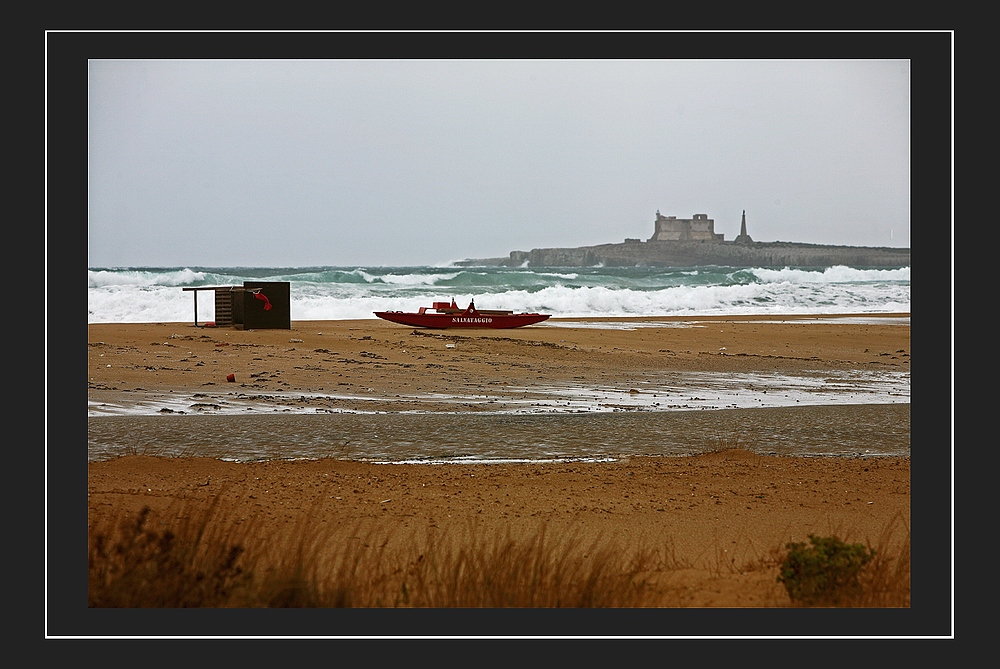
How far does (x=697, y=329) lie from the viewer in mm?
13828

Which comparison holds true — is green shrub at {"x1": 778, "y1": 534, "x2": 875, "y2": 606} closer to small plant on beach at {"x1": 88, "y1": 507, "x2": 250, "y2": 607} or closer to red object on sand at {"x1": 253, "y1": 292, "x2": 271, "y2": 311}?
small plant on beach at {"x1": 88, "y1": 507, "x2": 250, "y2": 607}

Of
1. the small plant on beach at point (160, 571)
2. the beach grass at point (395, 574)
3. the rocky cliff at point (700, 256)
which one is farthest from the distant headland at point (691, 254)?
the small plant on beach at point (160, 571)

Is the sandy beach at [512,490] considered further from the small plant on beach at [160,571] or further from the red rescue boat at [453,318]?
the red rescue boat at [453,318]

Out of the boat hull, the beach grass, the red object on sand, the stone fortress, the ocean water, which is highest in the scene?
the stone fortress

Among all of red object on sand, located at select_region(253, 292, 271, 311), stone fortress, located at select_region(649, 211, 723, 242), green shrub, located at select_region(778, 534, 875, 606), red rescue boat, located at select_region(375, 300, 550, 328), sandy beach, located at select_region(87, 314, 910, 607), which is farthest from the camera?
stone fortress, located at select_region(649, 211, 723, 242)

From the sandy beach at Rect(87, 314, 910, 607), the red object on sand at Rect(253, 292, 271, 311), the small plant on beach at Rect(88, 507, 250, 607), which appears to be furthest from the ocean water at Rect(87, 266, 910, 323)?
the small plant on beach at Rect(88, 507, 250, 607)

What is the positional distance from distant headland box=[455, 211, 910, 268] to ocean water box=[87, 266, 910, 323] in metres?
0.46

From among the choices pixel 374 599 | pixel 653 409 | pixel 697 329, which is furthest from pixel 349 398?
pixel 697 329

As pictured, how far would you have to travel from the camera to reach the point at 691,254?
17625mm

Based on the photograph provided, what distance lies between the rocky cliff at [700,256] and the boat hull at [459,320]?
85 centimetres

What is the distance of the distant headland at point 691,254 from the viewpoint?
973cm

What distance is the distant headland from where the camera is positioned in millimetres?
9727

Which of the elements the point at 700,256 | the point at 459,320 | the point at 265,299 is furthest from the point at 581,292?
the point at 265,299

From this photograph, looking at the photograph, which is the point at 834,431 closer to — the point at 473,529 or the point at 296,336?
the point at 473,529
